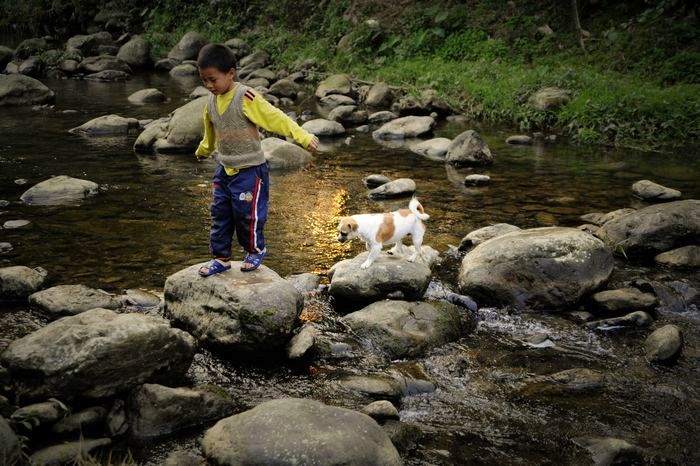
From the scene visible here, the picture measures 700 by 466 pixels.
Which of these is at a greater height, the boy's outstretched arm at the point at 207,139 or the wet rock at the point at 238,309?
the boy's outstretched arm at the point at 207,139

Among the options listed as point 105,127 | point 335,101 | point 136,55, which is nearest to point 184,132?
point 105,127

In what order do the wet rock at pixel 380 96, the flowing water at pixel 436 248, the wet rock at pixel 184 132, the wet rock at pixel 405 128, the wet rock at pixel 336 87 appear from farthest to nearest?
the wet rock at pixel 336 87
the wet rock at pixel 380 96
the wet rock at pixel 405 128
the wet rock at pixel 184 132
the flowing water at pixel 436 248

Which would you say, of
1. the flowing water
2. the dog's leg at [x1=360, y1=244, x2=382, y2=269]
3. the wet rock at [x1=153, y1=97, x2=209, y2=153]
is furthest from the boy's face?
the wet rock at [x1=153, y1=97, x2=209, y2=153]

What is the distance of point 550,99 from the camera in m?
16.2

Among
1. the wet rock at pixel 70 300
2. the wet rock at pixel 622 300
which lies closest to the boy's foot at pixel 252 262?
the wet rock at pixel 70 300

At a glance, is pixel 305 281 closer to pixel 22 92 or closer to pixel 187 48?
pixel 22 92

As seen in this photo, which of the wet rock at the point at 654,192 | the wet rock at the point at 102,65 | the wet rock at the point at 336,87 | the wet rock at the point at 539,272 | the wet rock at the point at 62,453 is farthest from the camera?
the wet rock at the point at 102,65

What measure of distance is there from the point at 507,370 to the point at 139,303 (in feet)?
11.9

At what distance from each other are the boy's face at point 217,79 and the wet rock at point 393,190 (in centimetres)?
529

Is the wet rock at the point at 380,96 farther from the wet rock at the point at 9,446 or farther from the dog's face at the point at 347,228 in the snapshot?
the wet rock at the point at 9,446

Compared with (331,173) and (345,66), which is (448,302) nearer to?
(331,173)

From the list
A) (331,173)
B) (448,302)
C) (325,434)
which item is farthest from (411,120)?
(325,434)

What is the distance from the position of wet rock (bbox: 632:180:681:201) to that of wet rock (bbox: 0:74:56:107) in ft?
49.5

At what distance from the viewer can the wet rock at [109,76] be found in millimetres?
24344
